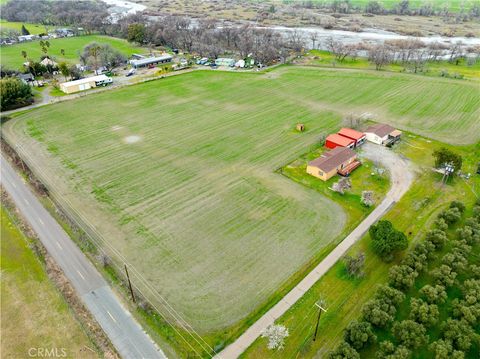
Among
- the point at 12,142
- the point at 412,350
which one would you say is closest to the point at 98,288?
the point at 412,350

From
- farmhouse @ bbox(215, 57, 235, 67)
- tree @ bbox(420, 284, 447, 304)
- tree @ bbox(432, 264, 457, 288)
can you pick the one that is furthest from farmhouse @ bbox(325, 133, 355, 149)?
farmhouse @ bbox(215, 57, 235, 67)

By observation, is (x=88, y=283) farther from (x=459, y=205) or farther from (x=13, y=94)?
(x=13, y=94)

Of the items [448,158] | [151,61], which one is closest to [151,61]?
[151,61]

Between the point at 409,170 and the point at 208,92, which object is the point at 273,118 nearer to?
the point at 208,92

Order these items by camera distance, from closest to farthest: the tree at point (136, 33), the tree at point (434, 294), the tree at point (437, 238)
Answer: the tree at point (434, 294) → the tree at point (437, 238) → the tree at point (136, 33)

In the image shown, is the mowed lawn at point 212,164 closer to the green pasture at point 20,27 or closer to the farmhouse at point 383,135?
the farmhouse at point 383,135


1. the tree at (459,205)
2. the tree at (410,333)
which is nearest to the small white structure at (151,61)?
the tree at (459,205)
